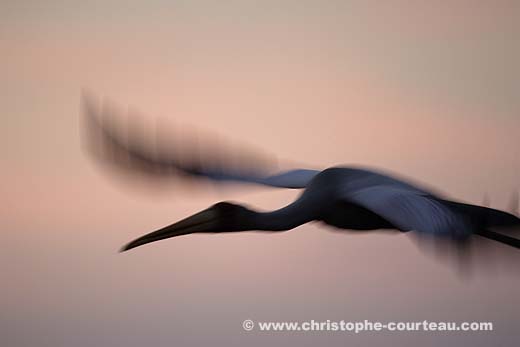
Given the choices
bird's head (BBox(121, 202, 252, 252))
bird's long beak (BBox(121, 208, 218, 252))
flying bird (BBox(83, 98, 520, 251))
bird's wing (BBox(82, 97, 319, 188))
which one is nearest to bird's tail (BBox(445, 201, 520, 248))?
flying bird (BBox(83, 98, 520, 251))

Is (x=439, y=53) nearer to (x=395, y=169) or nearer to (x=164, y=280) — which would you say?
(x=395, y=169)

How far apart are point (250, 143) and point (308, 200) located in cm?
25

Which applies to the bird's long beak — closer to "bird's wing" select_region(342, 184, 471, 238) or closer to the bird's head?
the bird's head

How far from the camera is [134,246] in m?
2.25

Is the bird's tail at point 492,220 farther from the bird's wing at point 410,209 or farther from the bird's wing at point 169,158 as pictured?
the bird's wing at point 169,158

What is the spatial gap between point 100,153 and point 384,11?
1.00 m

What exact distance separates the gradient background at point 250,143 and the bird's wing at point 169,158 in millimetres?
47

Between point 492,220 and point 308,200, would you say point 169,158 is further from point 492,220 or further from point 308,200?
point 492,220

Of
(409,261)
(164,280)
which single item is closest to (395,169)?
(409,261)

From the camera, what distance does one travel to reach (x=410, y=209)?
2199 mm

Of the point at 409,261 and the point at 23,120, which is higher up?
the point at 23,120

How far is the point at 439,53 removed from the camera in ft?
7.56

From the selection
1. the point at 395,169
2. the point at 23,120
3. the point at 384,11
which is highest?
the point at 384,11

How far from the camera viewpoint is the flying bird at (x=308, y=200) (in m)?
2.21
